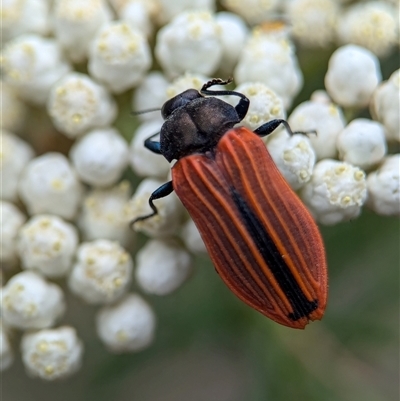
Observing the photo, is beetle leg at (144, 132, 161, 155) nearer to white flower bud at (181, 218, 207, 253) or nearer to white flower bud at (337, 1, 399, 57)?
white flower bud at (181, 218, 207, 253)

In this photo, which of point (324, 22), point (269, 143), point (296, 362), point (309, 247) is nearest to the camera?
point (309, 247)

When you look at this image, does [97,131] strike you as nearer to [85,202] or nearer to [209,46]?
[85,202]

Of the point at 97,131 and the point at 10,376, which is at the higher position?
the point at 97,131

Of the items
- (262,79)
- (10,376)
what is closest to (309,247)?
(262,79)

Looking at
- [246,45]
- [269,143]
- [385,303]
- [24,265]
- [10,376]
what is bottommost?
[10,376]

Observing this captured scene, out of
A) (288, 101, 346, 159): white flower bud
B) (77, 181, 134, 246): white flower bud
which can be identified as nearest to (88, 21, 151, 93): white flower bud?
(77, 181, 134, 246): white flower bud

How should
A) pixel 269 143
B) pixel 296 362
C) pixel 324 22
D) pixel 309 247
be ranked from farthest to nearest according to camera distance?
pixel 296 362, pixel 324 22, pixel 269 143, pixel 309 247

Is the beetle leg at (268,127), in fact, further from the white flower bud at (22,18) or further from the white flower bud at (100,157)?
the white flower bud at (22,18)
